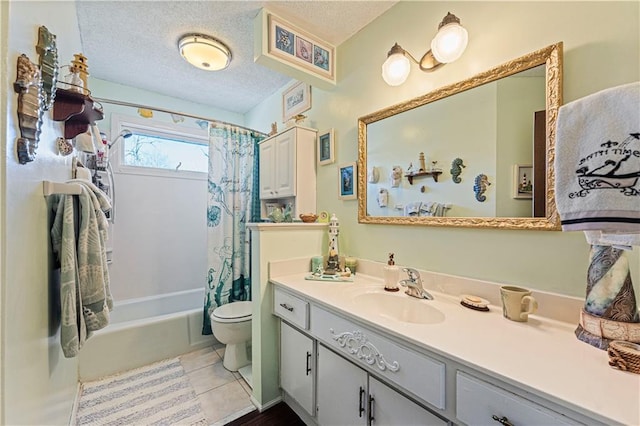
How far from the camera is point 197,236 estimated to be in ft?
9.59

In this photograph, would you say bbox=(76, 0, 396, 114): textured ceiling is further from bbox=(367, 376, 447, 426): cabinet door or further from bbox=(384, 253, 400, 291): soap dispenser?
bbox=(367, 376, 447, 426): cabinet door

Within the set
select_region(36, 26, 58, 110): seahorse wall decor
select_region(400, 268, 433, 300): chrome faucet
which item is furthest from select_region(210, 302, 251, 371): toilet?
select_region(36, 26, 58, 110): seahorse wall decor

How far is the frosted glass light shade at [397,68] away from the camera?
137 cm

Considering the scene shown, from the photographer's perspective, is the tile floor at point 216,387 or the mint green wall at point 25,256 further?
the tile floor at point 216,387

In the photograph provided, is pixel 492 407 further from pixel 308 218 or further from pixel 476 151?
pixel 308 218

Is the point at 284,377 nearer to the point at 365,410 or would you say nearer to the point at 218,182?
the point at 365,410

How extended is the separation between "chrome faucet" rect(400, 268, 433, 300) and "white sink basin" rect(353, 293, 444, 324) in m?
0.02

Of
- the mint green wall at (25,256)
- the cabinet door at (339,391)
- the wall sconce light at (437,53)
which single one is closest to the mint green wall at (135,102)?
the mint green wall at (25,256)

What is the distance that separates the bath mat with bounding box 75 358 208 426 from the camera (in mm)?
1430

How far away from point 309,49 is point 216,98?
4.97ft

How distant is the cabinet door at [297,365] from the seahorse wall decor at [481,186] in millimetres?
1095

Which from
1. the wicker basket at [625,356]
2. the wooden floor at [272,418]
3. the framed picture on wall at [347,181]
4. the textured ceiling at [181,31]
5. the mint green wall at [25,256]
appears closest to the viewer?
the mint green wall at [25,256]

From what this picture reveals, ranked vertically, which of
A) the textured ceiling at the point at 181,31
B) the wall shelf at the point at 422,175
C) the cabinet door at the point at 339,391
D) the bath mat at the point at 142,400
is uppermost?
the textured ceiling at the point at 181,31

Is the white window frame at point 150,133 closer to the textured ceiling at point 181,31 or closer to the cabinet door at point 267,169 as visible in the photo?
the textured ceiling at point 181,31
